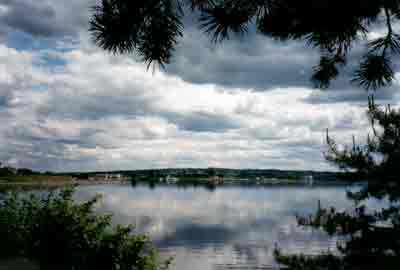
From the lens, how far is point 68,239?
11.9 m

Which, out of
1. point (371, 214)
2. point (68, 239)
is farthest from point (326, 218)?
point (68, 239)

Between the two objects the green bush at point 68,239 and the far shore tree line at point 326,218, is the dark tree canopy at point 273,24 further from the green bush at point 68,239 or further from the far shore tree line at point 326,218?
the green bush at point 68,239

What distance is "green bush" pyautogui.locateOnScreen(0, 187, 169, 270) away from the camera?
38.3 ft

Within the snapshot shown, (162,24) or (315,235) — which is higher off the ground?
(162,24)

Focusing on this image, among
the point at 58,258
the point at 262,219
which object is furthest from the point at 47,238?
the point at 262,219

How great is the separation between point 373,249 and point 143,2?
9.40 m

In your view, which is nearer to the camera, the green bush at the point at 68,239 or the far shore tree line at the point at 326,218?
the far shore tree line at the point at 326,218

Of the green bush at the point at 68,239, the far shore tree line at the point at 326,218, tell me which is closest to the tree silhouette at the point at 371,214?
the far shore tree line at the point at 326,218

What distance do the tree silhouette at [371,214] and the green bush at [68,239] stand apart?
205 inches

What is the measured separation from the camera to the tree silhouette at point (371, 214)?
36.4 ft

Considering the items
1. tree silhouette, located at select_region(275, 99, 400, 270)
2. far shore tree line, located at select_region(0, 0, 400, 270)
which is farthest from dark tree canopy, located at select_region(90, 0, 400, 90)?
tree silhouette, located at select_region(275, 99, 400, 270)

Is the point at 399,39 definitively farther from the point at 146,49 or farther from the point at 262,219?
the point at 262,219

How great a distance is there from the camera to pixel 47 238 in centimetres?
1202

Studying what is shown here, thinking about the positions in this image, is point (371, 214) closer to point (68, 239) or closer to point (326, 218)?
point (326, 218)
